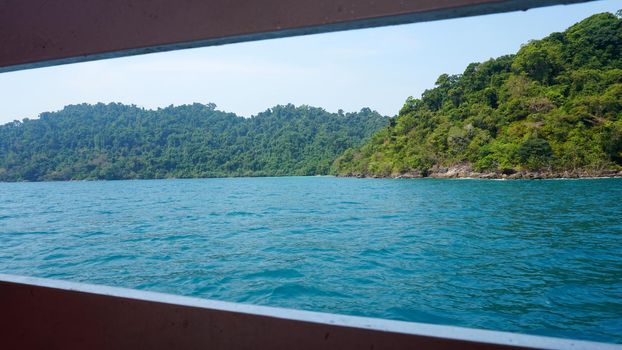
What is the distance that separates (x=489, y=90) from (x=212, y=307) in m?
65.6

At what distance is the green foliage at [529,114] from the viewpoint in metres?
45.1

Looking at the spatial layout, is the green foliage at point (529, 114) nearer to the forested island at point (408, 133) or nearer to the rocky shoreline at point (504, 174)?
the forested island at point (408, 133)

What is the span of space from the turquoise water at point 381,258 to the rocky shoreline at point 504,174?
64.7 feet

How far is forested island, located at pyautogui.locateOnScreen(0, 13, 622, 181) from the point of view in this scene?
4612 centimetres

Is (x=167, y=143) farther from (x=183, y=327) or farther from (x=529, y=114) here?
(x=183, y=327)

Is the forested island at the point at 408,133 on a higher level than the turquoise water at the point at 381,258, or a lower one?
higher

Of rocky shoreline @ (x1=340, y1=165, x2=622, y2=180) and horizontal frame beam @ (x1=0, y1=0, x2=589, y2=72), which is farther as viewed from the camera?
rocky shoreline @ (x1=340, y1=165, x2=622, y2=180)

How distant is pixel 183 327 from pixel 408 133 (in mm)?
69873

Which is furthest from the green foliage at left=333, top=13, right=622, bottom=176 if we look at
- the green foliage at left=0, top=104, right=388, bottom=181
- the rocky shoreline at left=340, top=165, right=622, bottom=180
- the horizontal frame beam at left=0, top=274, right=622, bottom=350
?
the horizontal frame beam at left=0, top=274, right=622, bottom=350

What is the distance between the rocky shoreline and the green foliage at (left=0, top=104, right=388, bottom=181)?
3746 cm

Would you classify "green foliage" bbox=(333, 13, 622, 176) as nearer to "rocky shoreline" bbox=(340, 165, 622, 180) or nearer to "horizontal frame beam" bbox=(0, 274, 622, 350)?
"rocky shoreline" bbox=(340, 165, 622, 180)

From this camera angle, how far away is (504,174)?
48.7m

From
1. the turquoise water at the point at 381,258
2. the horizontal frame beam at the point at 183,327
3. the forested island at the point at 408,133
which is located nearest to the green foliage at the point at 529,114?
the forested island at the point at 408,133

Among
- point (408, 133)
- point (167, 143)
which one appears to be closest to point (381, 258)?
point (408, 133)
